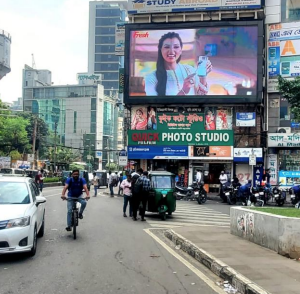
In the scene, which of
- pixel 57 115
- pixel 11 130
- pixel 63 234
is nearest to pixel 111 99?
pixel 57 115

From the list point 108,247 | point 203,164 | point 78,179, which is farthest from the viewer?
point 203,164

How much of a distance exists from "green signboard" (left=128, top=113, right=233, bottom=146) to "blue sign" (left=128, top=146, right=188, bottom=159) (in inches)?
14.9

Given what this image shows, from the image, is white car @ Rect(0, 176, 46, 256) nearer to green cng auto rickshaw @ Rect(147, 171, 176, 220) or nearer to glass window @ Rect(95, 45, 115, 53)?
green cng auto rickshaw @ Rect(147, 171, 176, 220)

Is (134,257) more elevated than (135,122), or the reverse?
(135,122)

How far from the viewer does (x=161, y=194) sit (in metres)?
15.4

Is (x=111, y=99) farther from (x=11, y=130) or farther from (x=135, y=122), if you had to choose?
(x=135, y=122)

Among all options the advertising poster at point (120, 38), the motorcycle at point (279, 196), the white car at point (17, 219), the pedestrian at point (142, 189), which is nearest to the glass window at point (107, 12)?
the advertising poster at point (120, 38)

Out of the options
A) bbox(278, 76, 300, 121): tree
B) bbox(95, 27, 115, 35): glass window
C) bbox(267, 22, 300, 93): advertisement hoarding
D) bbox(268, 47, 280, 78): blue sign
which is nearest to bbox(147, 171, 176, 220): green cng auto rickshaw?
bbox(278, 76, 300, 121): tree

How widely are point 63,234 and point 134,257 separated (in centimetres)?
344

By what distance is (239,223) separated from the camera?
10.9 m

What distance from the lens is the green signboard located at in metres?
33.6

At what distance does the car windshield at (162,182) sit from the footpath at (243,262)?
4551 mm

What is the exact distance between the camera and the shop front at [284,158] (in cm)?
3373

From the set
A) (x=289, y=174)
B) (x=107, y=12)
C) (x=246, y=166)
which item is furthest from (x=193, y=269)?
(x=107, y=12)
